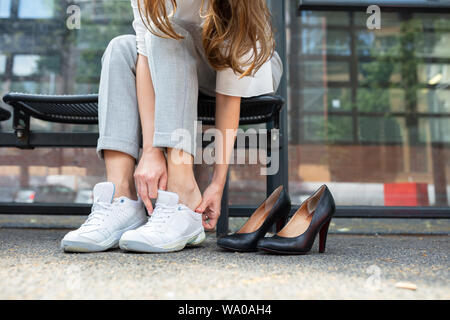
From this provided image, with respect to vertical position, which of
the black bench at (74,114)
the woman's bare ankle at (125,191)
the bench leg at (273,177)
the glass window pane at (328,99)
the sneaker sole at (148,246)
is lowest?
the sneaker sole at (148,246)

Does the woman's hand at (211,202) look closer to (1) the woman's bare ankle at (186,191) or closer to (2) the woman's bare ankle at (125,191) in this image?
(1) the woman's bare ankle at (186,191)

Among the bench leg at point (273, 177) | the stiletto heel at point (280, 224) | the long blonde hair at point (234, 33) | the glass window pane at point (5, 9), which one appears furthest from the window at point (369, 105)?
the glass window pane at point (5, 9)

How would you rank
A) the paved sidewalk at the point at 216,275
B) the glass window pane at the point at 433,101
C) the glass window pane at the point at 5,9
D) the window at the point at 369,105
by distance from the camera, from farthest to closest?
1. the glass window pane at the point at 433,101
2. the window at the point at 369,105
3. the glass window pane at the point at 5,9
4. the paved sidewalk at the point at 216,275

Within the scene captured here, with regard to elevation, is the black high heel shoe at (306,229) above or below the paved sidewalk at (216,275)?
above

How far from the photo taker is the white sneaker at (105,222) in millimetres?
640

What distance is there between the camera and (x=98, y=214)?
0.69 meters

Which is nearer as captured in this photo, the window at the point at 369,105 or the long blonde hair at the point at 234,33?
the long blonde hair at the point at 234,33

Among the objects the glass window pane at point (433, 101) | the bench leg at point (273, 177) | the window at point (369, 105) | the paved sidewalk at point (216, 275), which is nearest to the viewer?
the paved sidewalk at point (216, 275)

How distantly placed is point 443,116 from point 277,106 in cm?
145

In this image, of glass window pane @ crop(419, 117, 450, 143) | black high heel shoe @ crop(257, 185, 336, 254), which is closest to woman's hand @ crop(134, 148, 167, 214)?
black high heel shoe @ crop(257, 185, 336, 254)

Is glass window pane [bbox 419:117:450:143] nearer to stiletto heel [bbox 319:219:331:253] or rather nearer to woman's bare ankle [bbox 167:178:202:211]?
stiletto heel [bbox 319:219:331:253]

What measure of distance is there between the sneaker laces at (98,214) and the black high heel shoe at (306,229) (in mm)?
301

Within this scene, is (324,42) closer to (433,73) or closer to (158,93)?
(433,73)
